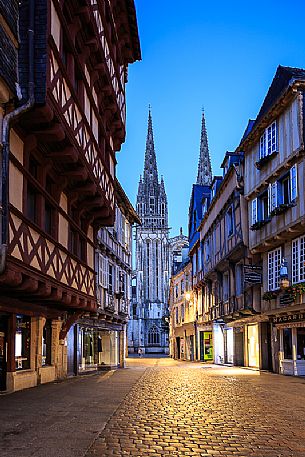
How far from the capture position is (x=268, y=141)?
80.4ft

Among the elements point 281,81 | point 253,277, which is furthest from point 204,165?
point 253,277

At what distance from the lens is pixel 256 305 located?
26531 millimetres

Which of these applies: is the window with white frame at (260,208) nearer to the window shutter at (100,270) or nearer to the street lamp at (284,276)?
the street lamp at (284,276)

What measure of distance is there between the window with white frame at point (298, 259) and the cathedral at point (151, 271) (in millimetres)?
98267

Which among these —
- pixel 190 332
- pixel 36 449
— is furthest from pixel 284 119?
pixel 190 332

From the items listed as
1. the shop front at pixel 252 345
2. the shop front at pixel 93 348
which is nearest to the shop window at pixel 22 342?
the shop front at pixel 93 348

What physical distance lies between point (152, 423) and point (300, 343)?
43.6ft

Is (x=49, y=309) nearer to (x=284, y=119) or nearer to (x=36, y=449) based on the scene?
(x=284, y=119)

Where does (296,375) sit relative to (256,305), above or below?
below

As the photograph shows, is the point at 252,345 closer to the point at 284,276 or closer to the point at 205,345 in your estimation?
the point at 284,276

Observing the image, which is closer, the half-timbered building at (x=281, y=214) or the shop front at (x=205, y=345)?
the half-timbered building at (x=281, y=214)

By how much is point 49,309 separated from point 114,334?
1549 centimetres

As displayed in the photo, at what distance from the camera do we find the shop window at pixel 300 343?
22562mm

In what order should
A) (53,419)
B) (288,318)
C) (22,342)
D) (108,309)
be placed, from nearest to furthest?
(53,419) < (22,342) < (288,318) < (108,309)
